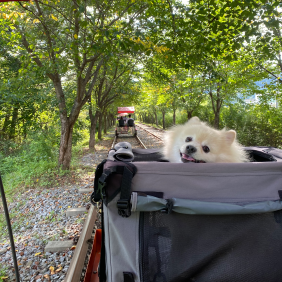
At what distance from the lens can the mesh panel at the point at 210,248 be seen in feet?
4.35

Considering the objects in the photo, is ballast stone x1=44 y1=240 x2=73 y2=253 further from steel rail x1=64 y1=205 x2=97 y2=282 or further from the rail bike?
the rail bike

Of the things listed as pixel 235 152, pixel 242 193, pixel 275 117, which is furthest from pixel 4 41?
pixel 275 117

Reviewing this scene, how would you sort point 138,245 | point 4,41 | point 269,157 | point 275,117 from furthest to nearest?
1. point 275,117
2. point 4,41
3. point 269,157
4. point 138,245

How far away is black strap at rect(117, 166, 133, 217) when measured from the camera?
4.08ft

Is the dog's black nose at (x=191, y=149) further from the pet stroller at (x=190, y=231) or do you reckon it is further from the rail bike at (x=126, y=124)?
the rail bike at (x=126, y=124)

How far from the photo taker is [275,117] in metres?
10.0

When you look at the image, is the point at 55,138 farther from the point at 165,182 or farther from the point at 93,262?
the point at 165,182

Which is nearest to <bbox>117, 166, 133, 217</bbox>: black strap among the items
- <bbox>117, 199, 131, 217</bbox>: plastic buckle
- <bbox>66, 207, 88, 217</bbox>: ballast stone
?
<bbox>117, 199, 131, 217</bbox>: plastic buckle

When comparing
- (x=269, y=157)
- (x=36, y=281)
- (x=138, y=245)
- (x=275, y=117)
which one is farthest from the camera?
(x=275, y=117)

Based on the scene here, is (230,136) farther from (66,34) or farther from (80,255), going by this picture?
(66,34)

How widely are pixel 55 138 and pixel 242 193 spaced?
9973mm

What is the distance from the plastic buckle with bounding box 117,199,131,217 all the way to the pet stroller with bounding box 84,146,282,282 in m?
0.02

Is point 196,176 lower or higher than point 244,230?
higher

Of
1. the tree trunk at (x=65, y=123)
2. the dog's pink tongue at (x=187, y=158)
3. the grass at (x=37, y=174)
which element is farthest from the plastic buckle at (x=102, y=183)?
the tree trunk at (x=65, y=123)
